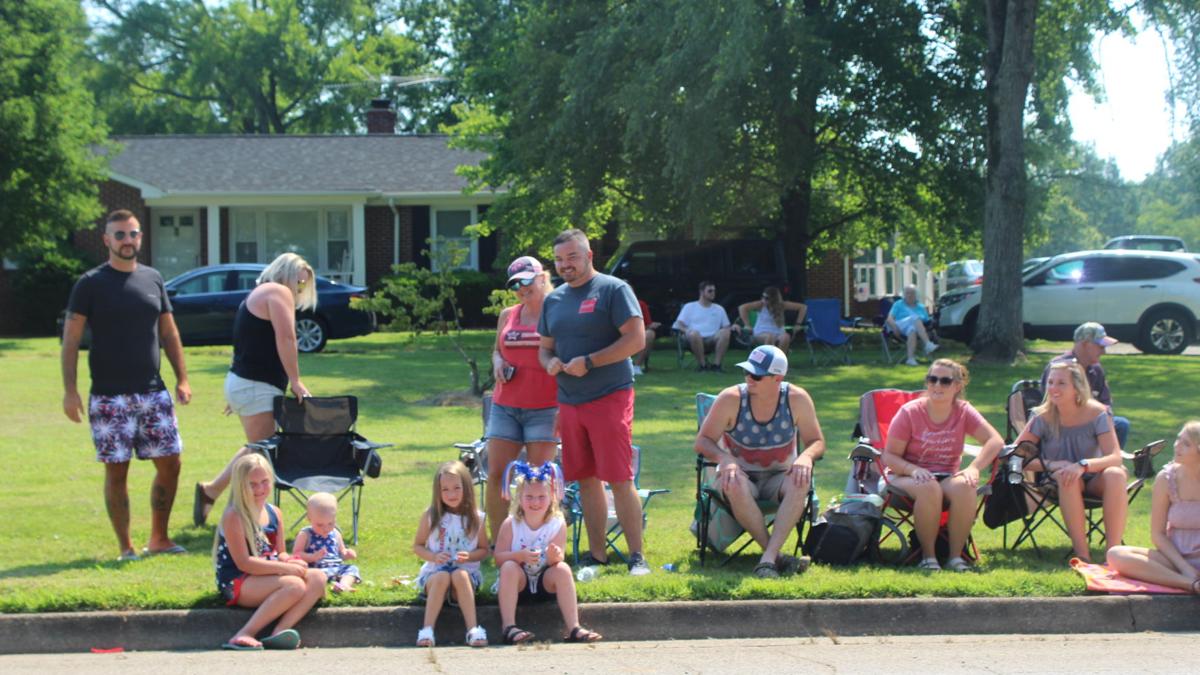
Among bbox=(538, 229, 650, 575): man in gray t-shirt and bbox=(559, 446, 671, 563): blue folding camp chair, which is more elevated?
bbox=(538, 229, 650, 575): man in gray t-shirt

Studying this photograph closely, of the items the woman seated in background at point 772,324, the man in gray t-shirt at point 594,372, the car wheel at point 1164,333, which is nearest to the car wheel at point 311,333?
the woman seated in background at point 772,324

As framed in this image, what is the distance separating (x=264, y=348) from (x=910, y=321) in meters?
13.6

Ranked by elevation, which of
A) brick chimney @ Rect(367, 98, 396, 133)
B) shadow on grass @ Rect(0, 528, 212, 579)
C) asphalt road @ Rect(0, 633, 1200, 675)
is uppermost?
brick chimney @ Rect(367, 98, 396, 133)

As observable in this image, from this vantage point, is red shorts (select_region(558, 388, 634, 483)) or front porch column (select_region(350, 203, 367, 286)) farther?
front porch column (select_region(350, 203, 367, 286))

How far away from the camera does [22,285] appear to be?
29.3 metres

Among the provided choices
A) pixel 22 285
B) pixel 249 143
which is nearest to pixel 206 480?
pixel 22 285

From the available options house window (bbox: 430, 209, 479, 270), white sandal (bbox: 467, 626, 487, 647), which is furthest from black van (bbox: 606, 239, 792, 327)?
white sandal (bbox: 467, 626, 487, 647)

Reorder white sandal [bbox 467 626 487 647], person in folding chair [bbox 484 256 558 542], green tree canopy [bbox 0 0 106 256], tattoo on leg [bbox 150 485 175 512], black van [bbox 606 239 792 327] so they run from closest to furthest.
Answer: white sandal [bbox 467 626 487 647], person in folding chair [bbox 484 256 558 542], tattoo on leg [bbox 150 485 175 512], black van [bbox 606 239 792 327], green tree canopy [bbox 0 0 106 256]

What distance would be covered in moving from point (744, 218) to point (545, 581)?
689 inches

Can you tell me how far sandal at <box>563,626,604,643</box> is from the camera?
6.71 m

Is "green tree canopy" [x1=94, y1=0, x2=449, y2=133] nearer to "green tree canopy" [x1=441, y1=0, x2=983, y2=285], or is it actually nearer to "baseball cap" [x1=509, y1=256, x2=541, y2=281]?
"green tree canopy" [x1=441, y1=0, x2=983, y2=285]

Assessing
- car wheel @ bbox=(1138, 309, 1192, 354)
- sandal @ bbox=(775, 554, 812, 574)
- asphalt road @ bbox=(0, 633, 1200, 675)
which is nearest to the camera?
asphalt road @ bbox=(0, 633, 1200, 675)

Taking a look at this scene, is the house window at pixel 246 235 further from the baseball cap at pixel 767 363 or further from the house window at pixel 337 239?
the baseball cap at pixel 767 363

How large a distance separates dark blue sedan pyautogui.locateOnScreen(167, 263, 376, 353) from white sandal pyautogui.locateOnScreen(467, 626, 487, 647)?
17.1 metres
